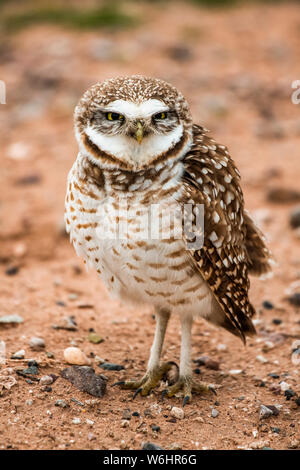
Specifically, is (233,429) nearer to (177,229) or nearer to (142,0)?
(177,229)

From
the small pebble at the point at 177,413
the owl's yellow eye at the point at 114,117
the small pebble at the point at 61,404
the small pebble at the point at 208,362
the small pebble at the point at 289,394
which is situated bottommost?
the small pebble at the point at 177,413

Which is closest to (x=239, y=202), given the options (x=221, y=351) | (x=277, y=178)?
(x=221, y=351)

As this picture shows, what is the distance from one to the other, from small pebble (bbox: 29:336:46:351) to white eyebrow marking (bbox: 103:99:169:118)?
181 cm

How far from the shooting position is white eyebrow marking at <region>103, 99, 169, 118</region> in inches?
137

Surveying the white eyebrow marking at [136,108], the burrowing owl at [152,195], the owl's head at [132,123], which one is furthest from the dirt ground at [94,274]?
the white eyebrow marking at [136,108]

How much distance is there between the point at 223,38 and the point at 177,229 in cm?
987

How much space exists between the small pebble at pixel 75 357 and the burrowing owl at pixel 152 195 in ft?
1.52

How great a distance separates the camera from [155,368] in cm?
430

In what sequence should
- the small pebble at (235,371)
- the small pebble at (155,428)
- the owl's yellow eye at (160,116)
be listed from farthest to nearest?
the small pebble at (235,371) < the small pebble at (155,428) < the owl's yellow eye at (160,116)

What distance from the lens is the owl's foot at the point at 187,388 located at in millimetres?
4160

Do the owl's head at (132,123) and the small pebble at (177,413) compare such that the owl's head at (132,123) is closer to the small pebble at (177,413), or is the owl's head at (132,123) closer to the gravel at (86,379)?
the gravel at (86,379)

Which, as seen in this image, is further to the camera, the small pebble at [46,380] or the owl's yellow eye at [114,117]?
the small pebble at [46,380]

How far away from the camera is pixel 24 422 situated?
11.7ft

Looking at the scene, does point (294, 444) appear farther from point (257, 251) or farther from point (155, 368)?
point (257, 251)
